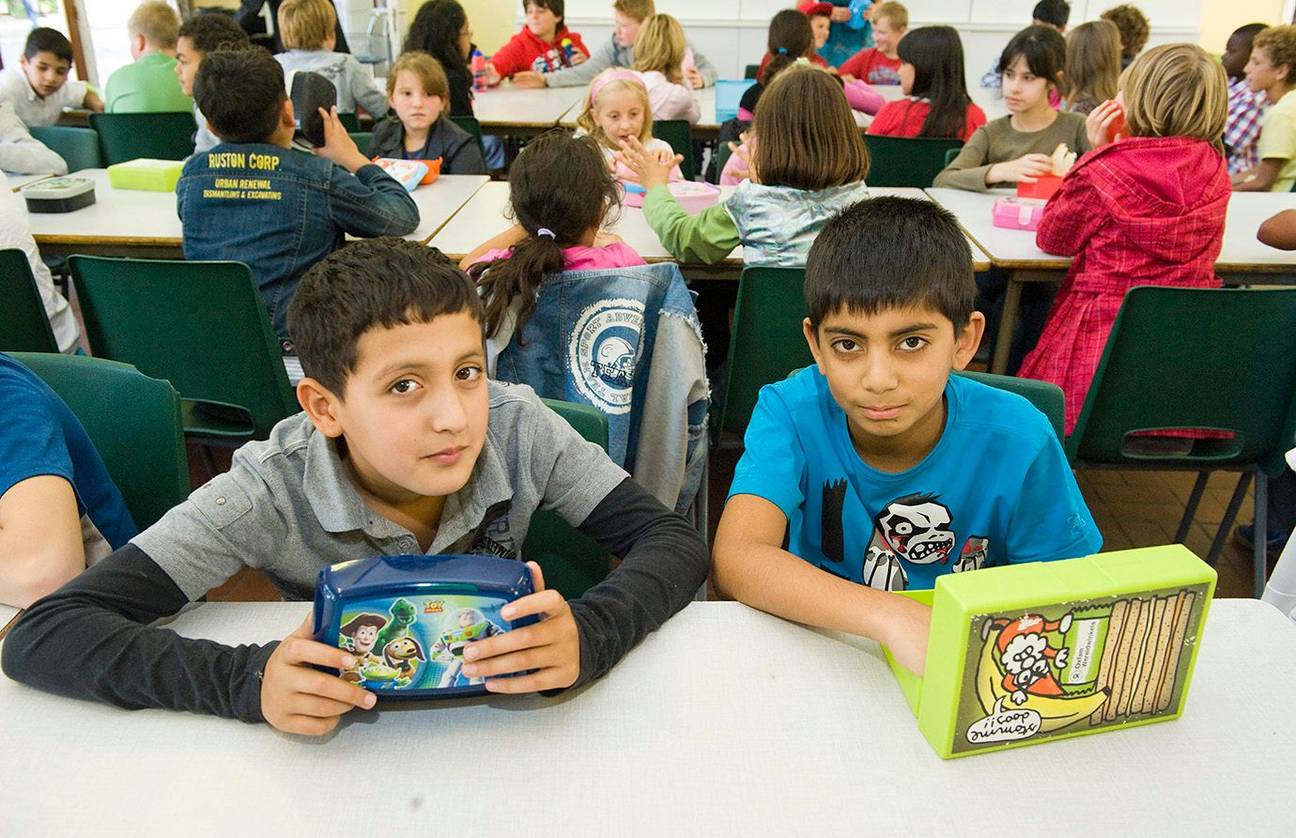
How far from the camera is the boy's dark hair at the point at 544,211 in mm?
1795

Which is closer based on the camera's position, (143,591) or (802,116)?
(143,591)

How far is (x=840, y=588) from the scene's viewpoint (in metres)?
1.00

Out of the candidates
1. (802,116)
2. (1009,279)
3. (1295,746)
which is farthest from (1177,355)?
(1295,746)

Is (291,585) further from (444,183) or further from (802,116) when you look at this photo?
(444,183)

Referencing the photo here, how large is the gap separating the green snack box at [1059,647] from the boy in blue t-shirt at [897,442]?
35 cm

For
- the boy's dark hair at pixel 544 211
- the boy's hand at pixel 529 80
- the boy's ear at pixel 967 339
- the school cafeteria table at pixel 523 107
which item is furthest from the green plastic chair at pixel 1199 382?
the boy's hand at pixel 529 80

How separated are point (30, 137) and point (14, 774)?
10.9 feet

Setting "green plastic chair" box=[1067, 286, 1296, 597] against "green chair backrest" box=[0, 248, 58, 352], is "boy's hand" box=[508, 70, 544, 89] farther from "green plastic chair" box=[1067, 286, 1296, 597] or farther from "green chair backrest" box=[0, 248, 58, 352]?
"green plastic chair" box=[1067, 286, 1296, 597]

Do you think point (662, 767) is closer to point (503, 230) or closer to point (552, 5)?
point (503, 230)

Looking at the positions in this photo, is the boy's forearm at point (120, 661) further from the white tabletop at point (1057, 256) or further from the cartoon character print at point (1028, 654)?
the white tabletop at point (1057, 256)

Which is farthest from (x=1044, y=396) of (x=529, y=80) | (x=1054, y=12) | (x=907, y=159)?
(x=1054, y=12)

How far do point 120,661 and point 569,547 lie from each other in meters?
0.56

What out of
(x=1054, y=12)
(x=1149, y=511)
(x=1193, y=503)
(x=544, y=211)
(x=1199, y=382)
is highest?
(x=1054, y=12)

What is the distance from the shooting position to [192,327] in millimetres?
2018
